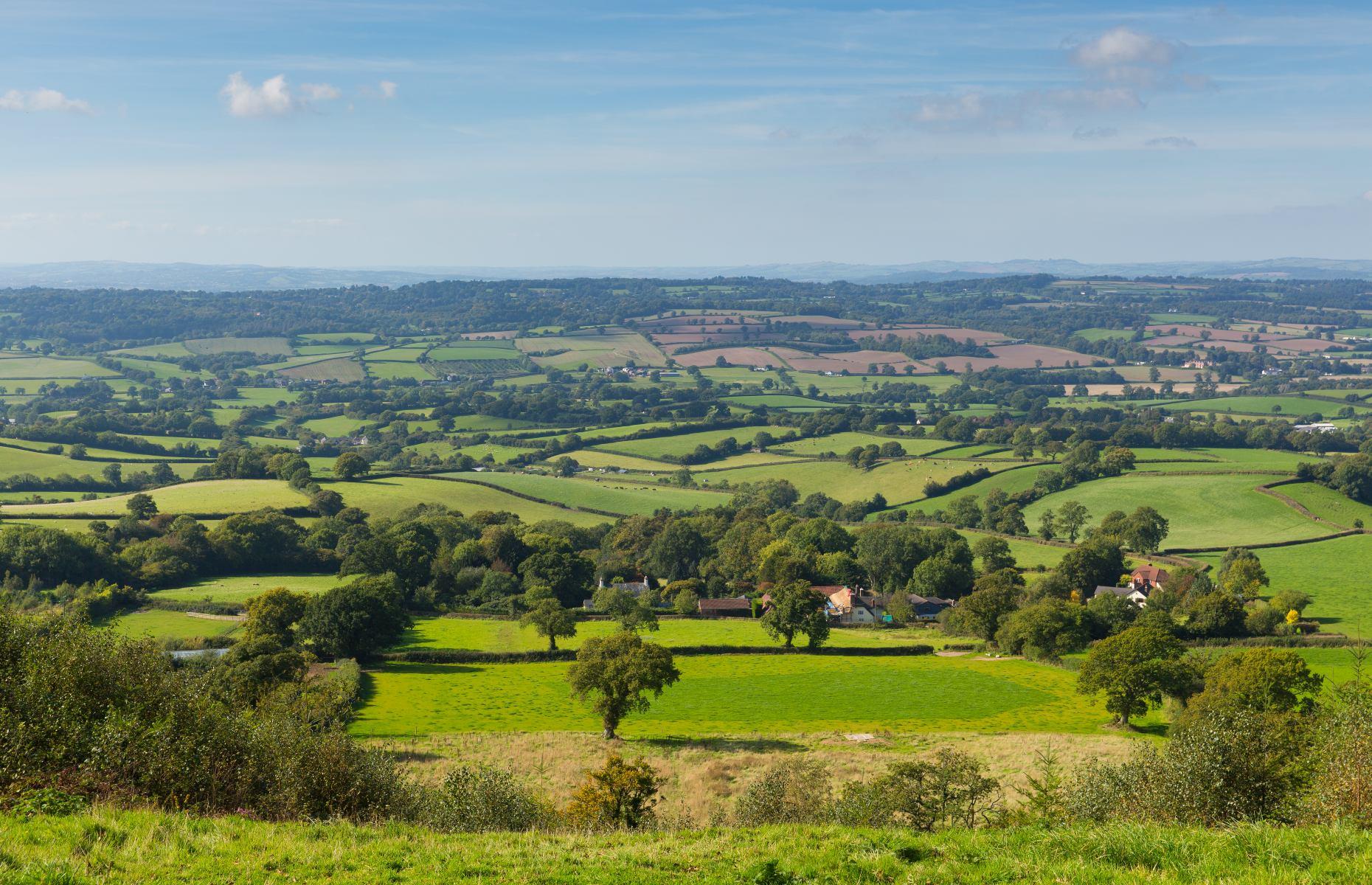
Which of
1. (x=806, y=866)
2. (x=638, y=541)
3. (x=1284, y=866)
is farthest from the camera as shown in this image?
(x=638, y=541)

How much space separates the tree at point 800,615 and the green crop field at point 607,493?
43.5 metres

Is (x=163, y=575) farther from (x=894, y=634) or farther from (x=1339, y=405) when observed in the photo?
(x=1339, y=405)

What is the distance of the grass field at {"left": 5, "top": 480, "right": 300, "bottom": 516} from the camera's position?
284 ft

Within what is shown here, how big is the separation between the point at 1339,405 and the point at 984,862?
193033mm

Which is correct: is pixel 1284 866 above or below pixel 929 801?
above

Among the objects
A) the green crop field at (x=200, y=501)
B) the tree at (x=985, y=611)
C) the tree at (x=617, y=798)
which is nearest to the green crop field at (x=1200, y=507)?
the tree at (x=985, y=611)

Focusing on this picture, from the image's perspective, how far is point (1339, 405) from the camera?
174m

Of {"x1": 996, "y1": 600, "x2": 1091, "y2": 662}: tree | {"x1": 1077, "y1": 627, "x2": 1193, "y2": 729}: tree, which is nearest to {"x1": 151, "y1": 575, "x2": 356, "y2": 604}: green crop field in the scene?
{"x1": 996, "y1": 600, "x2": 1091, "y2": 662}: tree

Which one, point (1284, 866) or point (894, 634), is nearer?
point (1284, 866)

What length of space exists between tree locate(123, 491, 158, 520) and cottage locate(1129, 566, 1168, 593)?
256 feet

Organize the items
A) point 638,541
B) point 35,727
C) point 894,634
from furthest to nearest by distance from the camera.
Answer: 1. point 638,541
2. point 894,634
3. point 35,727

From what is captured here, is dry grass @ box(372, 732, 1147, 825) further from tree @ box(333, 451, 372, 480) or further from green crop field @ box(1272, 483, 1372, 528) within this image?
tree @ box(333, 451, 372, 480)

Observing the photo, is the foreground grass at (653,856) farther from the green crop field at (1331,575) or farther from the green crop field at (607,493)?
the green crop field at (607,493)

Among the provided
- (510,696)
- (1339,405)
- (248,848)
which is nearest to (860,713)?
(510,696)
